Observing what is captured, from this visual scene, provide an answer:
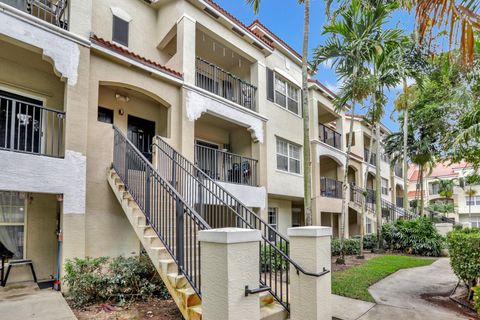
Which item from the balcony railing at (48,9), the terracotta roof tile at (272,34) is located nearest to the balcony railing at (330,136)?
the terracotta roof tile at (272,34)

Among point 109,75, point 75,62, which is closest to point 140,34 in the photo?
point 109,75

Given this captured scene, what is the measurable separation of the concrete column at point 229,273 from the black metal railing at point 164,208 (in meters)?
0.81

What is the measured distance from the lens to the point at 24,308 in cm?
568

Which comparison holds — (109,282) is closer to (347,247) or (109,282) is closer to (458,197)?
(347,247)

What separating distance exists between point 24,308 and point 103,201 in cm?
294

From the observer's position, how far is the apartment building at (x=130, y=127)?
6.95 metres

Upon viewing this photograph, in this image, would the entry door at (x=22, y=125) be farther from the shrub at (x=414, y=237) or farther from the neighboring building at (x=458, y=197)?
the neighboring building at (x=458, y=197)

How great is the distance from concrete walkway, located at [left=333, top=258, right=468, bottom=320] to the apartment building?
1.48m

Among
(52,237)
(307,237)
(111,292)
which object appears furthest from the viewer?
(52,237)

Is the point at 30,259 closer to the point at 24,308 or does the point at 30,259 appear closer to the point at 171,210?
the point at 24,308

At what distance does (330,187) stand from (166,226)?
14531mm

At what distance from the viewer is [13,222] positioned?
309 inches

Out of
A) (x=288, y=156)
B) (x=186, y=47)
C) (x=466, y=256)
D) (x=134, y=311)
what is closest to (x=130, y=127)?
(x=186, y=47)

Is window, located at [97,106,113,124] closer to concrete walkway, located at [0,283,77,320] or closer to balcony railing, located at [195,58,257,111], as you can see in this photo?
A: balcony railing, located at [195,58,257,111]
